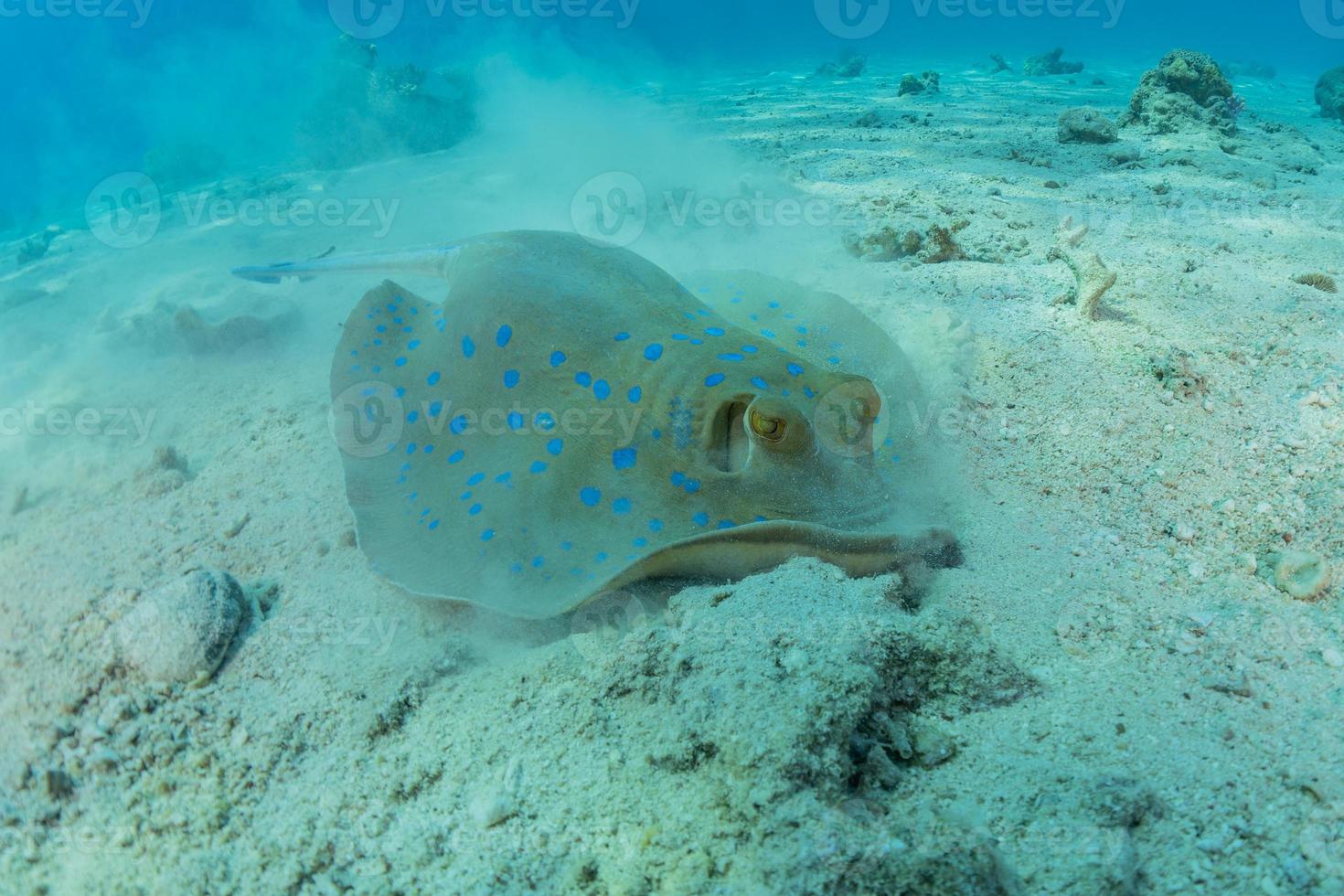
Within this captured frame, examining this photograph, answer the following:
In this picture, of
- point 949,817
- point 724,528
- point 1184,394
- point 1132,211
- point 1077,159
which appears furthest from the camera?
point 1077,159

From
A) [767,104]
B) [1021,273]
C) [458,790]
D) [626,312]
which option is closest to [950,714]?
[458,790]

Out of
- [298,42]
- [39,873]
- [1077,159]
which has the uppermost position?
[298,42]

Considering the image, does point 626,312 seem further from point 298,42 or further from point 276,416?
point 298,42

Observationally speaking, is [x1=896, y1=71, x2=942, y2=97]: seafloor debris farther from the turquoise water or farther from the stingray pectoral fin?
the stingray pectoral fin

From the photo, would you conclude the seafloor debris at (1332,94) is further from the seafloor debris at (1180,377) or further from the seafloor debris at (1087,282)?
the seafloor debris at (1180,377)

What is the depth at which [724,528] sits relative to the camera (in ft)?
7.62

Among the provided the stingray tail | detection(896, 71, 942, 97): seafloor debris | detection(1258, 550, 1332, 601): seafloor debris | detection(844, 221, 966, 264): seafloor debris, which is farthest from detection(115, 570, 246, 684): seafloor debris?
detection(896, 71, 942, 97): seafloor debris

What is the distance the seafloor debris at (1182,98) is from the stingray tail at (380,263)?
11691mm

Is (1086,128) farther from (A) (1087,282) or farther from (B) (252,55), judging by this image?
(B) (252,55)

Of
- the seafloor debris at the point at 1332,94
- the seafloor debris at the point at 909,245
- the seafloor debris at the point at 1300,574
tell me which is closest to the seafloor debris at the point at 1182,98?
the seafloor debris at the point at 1332,94

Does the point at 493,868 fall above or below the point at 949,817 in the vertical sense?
below

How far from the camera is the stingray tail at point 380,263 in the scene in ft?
15.6

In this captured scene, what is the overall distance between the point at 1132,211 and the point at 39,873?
918 centimetres

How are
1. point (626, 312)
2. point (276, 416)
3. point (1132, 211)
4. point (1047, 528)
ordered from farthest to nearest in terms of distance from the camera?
point (1132, 211) → point (276, 416) → point (626, 312) → point (1047, 528)
